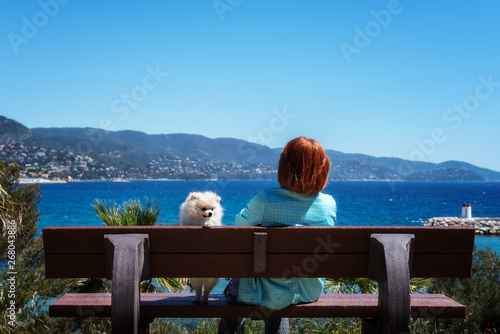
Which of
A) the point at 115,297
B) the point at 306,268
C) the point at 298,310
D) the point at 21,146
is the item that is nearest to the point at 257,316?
the point at 298,310

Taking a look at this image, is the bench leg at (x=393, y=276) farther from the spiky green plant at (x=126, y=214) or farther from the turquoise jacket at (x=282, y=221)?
the spiky green plant at (x=126, y=214)

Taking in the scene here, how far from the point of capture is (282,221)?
327cm

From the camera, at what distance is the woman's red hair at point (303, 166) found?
3223mm

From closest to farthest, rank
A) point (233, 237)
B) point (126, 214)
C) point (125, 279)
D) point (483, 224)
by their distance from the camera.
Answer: point (125, 279) → point (233, 237) → point (126, 214) → point (483, 224)

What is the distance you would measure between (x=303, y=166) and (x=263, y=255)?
0.64m

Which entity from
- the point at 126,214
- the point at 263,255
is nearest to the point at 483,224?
the point at 126,214

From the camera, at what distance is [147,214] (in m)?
6.77

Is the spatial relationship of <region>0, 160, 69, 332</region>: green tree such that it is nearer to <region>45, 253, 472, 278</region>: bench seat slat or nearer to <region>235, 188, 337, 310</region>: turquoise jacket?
<region>45, 253, 472, 278</region>: bench seat slat

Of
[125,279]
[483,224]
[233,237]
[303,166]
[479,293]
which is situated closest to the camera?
[125,279]

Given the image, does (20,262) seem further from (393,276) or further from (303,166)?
(393,276)

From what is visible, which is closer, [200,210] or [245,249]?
[245,249]

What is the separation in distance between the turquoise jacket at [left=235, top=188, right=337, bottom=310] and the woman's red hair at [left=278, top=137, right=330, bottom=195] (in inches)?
2.9

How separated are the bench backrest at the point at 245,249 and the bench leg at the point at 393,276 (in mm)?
63

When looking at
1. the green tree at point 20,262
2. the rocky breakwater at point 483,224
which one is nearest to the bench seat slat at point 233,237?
the green tree at point 20,262
